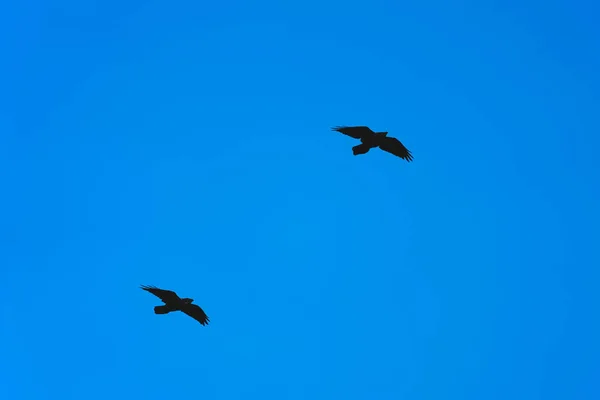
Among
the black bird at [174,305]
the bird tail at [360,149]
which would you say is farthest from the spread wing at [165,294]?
the bird tail at [360,149]

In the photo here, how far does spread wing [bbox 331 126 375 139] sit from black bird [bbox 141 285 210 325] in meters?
9.13

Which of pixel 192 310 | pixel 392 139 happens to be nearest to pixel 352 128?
pixel 392 139

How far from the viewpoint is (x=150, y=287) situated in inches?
1522

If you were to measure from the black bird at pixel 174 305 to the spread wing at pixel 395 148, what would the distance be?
9.74 meters

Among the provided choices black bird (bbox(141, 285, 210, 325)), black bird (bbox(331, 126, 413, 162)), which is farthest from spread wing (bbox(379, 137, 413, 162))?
black bird (bbox(141, 285, 210, 325))

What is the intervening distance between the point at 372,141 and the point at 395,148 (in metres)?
1.25

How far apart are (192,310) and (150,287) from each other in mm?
2211

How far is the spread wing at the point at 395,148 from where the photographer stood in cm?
3831

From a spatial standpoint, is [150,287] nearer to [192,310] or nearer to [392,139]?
[192,310]

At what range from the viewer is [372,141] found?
37.7 meters

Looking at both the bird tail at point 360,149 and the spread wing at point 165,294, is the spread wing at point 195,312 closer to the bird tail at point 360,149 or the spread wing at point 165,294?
the spread wing at point 165,294

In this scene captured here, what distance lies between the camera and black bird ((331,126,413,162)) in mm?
37125

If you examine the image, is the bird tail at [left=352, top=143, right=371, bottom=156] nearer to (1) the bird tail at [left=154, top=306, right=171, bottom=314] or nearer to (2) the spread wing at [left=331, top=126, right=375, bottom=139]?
(2) the spread wing at [left=331, top=126, right=375, bottom=139]

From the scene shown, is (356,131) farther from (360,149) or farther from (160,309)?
(160,309)
